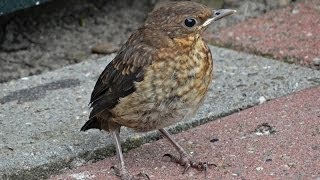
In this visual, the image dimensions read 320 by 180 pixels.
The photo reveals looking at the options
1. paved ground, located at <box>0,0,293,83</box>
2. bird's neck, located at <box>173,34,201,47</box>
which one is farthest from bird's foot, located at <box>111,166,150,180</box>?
paved ground, located at <box>0,0,293,83</box>

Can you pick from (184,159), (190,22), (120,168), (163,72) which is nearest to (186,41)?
(190,22)

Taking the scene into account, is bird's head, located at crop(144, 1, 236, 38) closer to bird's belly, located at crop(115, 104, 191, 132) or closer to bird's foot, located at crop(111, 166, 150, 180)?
bird's belly, located at crop(115, 104, 191, 132)

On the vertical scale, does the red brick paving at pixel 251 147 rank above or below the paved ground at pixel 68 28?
above

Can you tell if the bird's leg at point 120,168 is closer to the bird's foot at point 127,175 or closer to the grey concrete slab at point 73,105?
the bird's foot at point 127,175

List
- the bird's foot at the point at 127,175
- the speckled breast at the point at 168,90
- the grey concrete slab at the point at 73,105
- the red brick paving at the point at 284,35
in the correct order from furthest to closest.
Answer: the red brick paving at the point at 284,35 → the grey concrete slab at the point at 73,105 → the bird's foot at the point at 127,175 → the speckled breast at the point at 168,90

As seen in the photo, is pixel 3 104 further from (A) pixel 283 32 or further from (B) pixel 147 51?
(A) pixel 283 32

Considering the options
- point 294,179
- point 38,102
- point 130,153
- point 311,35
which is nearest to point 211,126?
point 130,153

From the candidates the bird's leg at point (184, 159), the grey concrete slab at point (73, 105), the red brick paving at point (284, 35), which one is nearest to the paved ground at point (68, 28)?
the red brick paving at point (284, 35)
